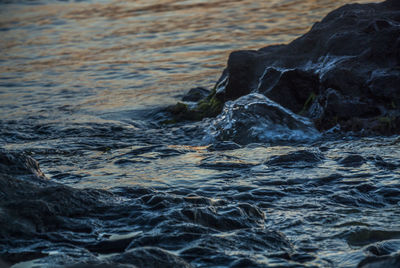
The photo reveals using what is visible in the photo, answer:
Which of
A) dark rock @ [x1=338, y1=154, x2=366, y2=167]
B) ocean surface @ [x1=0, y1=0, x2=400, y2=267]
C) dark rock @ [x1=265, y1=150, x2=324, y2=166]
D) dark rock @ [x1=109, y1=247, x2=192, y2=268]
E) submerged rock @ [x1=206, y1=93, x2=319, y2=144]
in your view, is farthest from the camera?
submerged rock @ [x1=206, y1=93, x2=319, y2=144]

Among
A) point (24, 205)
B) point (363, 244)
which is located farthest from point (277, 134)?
point (24, 205)

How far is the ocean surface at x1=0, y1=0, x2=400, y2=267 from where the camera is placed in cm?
313

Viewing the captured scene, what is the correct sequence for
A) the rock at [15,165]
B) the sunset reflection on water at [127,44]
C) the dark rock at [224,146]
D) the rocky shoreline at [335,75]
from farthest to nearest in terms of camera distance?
1. the sunset reflection on water at [127,44]
2. the rocky shoreline at [335,75]
3. the dark rock at [224,146]
4. the rock at [15,165]

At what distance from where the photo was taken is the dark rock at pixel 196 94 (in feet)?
27.0

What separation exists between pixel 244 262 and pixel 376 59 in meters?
3.95

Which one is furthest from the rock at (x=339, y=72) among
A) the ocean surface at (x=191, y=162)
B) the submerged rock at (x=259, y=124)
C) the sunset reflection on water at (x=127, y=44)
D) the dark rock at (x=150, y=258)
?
the dark rock at (x=150, y=258)

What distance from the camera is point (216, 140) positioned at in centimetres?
599

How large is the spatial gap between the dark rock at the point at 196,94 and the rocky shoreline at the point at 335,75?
633mm

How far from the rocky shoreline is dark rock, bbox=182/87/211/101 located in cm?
63

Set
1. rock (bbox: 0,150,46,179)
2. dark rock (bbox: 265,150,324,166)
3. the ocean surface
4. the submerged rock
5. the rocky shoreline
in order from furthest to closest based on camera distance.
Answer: the rocky shoreline
the submerged rock
dark rock (bbox: 265,150,324,166)
rock (bbox: 0,150,46,179)
the ocean surface

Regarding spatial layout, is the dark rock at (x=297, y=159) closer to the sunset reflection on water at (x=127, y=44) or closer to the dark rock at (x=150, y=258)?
the dark rock at (x=150, y=258)

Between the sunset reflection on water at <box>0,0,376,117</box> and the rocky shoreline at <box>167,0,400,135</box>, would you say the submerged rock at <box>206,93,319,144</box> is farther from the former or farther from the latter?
the sunset reflection on water at <box>0,0,376,117</box>

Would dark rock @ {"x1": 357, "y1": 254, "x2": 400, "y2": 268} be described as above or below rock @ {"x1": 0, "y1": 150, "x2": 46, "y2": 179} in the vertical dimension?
below

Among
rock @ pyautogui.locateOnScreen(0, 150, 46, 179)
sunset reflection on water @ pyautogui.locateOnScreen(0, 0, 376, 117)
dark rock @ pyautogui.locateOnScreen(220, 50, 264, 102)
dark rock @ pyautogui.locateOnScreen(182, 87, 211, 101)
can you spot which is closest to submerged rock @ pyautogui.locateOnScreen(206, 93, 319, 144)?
dark rock @ pyautogui.locateOnScreen(220, 50, 264, 102)
